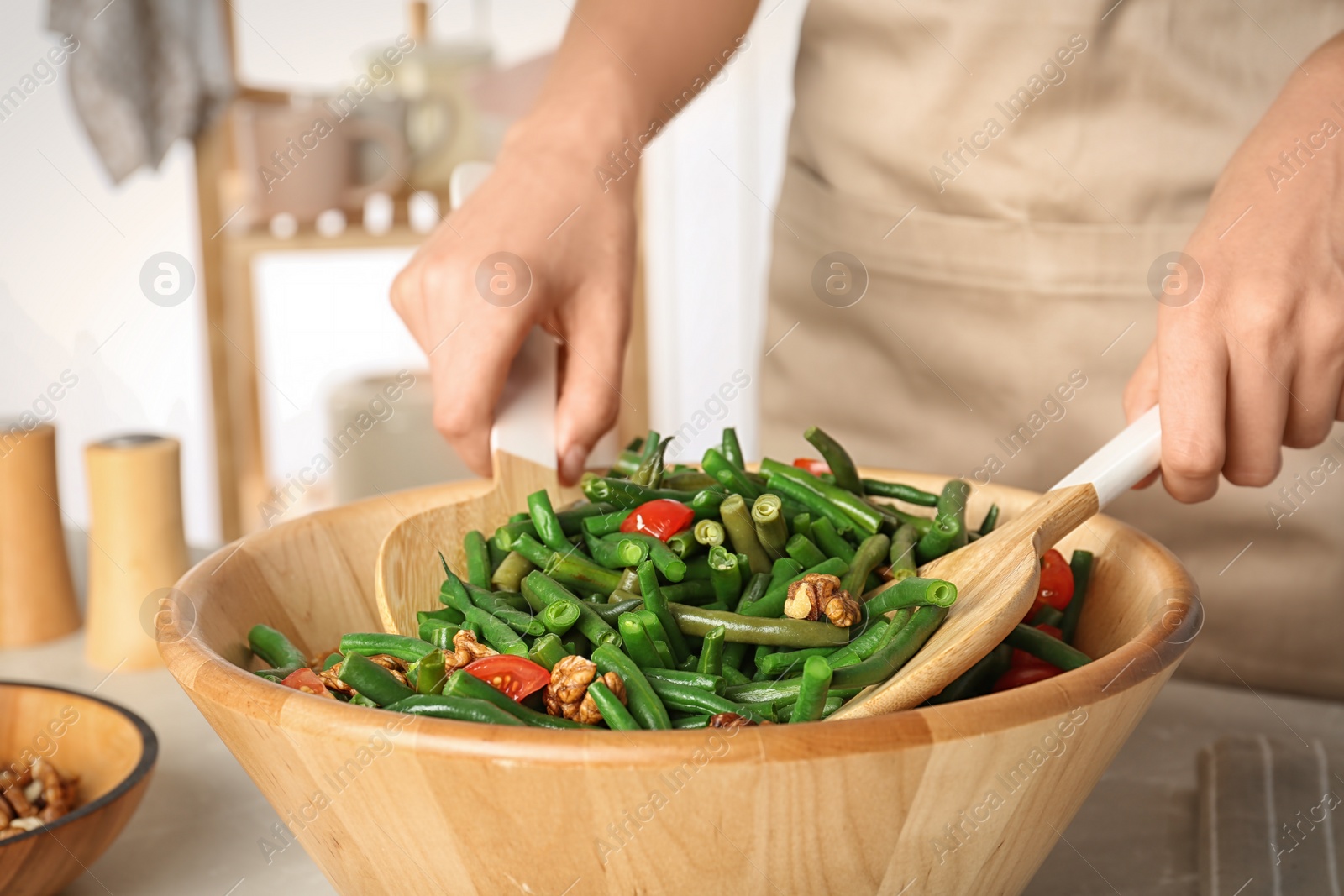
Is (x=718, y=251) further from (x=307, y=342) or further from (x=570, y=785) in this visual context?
(x=570, y=785)

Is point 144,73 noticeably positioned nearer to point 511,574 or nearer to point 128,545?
point 128,545

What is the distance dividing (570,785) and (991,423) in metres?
1.31

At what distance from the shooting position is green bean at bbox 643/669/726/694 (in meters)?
0.88

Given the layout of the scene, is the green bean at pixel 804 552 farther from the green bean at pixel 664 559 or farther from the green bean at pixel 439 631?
the green bean at pixel 439 631

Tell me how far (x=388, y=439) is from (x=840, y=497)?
2749 mm

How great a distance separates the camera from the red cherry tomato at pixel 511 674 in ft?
2.87

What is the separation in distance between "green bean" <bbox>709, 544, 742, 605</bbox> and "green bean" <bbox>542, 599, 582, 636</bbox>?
0.13 meters

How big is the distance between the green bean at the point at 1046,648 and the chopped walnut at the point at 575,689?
35 centimetres

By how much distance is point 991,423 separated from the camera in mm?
1811

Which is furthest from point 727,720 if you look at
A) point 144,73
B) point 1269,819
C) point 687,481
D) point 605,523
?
point 144,73

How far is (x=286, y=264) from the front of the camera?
4.91 metres

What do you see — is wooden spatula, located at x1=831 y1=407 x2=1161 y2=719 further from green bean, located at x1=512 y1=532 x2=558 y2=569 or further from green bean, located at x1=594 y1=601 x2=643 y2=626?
green bean, located at x1=512 y1=532 x2=558 y2=569

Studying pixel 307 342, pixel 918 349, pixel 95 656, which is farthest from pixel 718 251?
pixel 95 656

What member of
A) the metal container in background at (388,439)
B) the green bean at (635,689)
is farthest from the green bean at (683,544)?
the metal container in background at (388,439)
